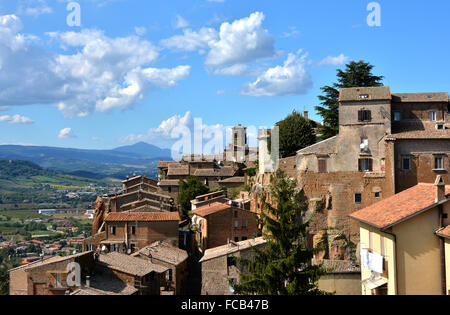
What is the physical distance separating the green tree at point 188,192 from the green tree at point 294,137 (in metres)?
20.5

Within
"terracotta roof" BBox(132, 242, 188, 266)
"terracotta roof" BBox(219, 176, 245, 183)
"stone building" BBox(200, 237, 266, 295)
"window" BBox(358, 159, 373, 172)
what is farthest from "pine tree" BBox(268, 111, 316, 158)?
"terracotta roof" BBox(219, 176, 245, 183)

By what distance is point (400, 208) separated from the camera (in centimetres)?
2241

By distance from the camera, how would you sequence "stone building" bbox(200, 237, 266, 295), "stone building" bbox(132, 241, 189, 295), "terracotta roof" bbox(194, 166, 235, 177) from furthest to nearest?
"terracotta roof" bbox(194, 166, 235, 177)
"stone building" bbox(132, 241, 189, 295)
"stone building" bbox(200, 237, 266, 295)

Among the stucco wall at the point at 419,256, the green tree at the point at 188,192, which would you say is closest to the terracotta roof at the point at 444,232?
the stucco wall at the point at 419,256

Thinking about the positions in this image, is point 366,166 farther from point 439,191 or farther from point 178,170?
point 178,170

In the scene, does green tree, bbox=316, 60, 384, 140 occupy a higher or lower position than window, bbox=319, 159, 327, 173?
higher

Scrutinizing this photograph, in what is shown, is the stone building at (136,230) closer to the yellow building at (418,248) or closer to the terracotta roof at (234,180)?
the yellow building at (418,248)

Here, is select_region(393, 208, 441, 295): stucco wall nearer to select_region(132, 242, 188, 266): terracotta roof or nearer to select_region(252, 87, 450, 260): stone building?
select_region(252, 87, 450, 260): stone building

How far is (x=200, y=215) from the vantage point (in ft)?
151

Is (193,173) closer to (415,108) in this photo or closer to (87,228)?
(415,108)

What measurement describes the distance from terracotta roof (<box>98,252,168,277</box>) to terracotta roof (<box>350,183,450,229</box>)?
14.9m

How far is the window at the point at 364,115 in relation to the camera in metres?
38.3

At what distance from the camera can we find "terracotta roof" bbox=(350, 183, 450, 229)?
68.3ft

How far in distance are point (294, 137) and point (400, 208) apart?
27.9 m
